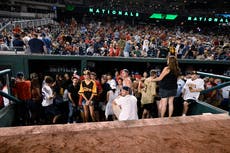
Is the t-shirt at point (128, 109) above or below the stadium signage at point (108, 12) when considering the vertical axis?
below

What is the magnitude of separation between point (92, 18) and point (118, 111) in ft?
101

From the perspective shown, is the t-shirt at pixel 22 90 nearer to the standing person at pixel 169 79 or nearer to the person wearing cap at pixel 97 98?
the person wearing cap at pixel 97 98

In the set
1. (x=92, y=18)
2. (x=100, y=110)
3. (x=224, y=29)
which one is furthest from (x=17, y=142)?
(x=224, y=29)

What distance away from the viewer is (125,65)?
8.12m

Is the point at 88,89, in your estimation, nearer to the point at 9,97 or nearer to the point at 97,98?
the point at 97,98

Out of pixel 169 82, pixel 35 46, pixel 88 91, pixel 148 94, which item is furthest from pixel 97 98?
pixel 35 46

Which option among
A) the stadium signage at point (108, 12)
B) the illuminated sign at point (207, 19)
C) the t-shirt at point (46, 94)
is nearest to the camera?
the t-shirt at point (46, 94)

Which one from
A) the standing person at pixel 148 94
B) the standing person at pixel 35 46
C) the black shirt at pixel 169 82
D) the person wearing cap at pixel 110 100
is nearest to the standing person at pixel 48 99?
the person wearing cap at pixel 110 100

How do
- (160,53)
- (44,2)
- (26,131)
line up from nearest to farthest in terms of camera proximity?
1. (26,131)
2. (160,53)
3. (44,2)

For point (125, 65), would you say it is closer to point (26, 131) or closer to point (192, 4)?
point (26, 131)

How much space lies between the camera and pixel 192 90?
5258mm

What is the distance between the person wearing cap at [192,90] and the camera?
528 centimetres

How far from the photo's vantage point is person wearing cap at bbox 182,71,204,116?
528 cm

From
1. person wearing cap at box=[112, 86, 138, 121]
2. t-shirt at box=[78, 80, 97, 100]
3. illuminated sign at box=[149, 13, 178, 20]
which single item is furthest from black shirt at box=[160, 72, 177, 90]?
illuminated sign at box=[149, 13, 178, 20]
